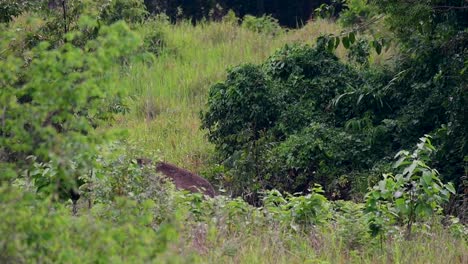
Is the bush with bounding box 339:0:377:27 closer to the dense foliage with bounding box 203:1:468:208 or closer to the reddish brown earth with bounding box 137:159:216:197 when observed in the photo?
the dense foliage with bounding box 203:1:468:208

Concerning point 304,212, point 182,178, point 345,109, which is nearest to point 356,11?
point 345,109

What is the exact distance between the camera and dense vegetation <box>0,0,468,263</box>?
4062mm

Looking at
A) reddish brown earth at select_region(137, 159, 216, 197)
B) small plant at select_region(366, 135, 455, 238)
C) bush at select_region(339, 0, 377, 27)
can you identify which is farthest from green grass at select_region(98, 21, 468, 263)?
bush at select_region(339, 0, 377, 27)

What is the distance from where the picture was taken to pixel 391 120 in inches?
440

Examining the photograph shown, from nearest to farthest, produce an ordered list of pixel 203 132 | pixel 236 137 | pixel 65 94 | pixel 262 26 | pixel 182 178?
pixel 65 94, pixel 182 178, pixel 236 137, pixel 203 132, pixel 262 26

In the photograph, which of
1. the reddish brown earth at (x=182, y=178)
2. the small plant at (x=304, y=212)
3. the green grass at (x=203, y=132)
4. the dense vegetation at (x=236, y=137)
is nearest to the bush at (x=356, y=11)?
the dense vegetation at (x=236, y=137)

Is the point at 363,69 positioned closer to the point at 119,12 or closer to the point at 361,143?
the point at 361,143

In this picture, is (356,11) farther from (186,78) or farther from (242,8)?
(242,8)

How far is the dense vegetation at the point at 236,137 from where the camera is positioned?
13.3ft

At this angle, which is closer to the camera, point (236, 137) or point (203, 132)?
point (236, 137)

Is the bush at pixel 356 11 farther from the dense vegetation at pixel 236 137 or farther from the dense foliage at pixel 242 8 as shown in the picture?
the dense foliage at pixel 242 8

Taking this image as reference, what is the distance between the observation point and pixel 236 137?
12.1 m

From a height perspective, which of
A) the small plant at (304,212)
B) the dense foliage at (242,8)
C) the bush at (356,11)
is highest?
the dense foliage at (242,8)

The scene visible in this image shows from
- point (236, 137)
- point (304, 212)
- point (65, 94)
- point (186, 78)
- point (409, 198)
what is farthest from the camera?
point (186, 78)
